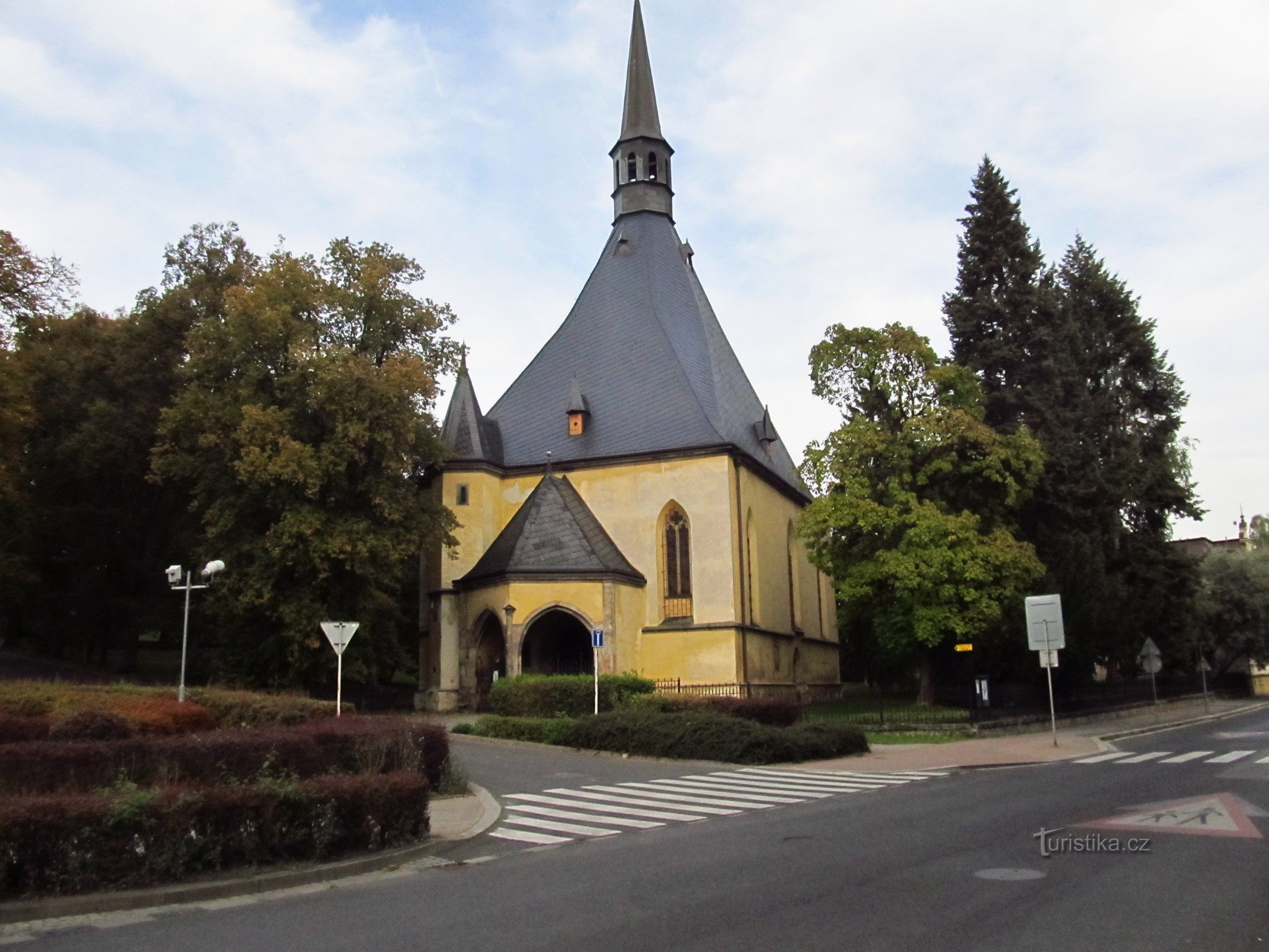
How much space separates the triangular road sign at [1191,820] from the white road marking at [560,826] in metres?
4.94

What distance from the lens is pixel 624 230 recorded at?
4344 centimetres

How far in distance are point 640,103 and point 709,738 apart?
106 feet

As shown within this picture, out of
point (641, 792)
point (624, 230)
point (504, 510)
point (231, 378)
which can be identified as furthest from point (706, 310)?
point (641, 792)

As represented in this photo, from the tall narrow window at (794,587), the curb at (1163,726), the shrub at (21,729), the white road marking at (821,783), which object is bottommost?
the curb at (1163,726)

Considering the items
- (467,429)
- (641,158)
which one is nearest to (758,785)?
(467,429)

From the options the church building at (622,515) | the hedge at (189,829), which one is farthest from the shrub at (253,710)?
the church building at (622,515)

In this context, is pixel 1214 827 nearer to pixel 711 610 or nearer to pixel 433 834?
pixel 433 834

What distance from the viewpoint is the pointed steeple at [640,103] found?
4506 cm

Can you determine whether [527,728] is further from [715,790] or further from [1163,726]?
[1163,726]

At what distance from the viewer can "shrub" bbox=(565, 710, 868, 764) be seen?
20000 millimetres

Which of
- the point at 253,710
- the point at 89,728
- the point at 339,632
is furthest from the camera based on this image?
the point at 339,632

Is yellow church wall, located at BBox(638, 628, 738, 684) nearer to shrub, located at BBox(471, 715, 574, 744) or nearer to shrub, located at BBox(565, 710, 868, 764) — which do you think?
shrub, located at BBox(471, 715, 574, 744)

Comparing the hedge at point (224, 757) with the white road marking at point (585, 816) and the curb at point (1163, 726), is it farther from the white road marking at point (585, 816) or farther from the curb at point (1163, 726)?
the curb at point (1163, 726)

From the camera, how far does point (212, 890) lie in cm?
885
